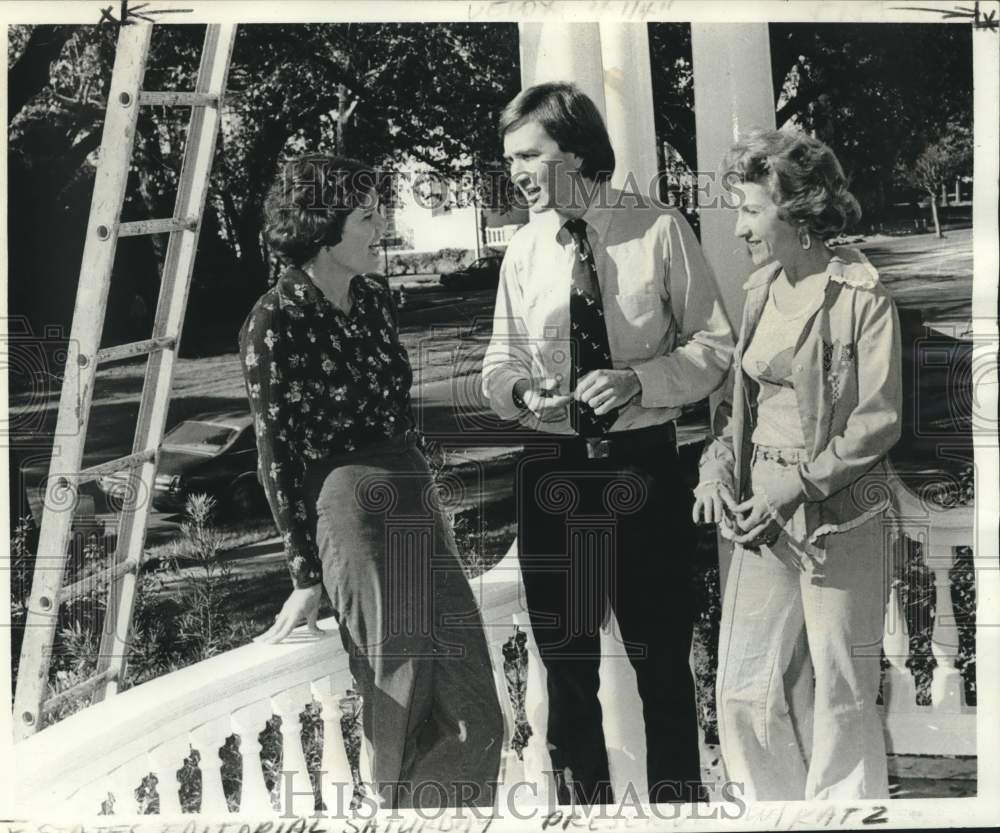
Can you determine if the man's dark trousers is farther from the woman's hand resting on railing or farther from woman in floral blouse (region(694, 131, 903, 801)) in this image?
the woman's hand resting on railing

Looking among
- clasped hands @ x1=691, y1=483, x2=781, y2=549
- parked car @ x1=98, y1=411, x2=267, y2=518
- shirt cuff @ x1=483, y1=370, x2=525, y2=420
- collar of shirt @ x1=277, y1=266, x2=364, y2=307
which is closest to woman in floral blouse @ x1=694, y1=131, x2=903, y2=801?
clasped hands @ x1=691, y1=483, x2=781, y2=549

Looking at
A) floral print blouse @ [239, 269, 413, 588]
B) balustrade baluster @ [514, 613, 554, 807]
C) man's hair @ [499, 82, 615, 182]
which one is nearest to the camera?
floral print blouse @ [239, 269, 413, 588]

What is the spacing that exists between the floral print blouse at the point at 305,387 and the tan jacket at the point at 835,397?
1.04m

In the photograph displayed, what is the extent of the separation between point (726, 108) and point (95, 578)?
2.41 meters

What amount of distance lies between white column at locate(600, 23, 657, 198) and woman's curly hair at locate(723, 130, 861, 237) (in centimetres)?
28

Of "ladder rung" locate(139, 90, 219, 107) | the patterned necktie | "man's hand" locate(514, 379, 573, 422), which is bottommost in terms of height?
"man's hand" locate(514, 379, 573, 422)

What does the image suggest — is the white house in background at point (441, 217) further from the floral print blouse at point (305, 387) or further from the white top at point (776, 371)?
the white top at point (776, 371)

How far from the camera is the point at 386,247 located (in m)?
3.64

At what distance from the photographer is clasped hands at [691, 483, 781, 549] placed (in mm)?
3582

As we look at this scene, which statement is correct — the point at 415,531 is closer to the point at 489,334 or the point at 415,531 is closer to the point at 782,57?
the point at 489,334

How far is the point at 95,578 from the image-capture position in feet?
12.1

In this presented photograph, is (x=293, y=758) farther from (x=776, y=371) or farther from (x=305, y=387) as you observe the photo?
(x=776, y=371)

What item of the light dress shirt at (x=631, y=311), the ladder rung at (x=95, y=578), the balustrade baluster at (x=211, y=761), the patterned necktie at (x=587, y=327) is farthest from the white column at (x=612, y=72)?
the balustrade baluster at (x=211, y=761)

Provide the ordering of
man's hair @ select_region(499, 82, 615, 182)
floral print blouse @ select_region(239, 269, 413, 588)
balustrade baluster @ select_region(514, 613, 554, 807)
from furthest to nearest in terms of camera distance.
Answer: balustrade baluster @ select_region(514, 613, 554, 807)
man's hair @ select_region(499, 82, 615, 182)
floral print blouse @ select_region(239, 269, 413, 588)
